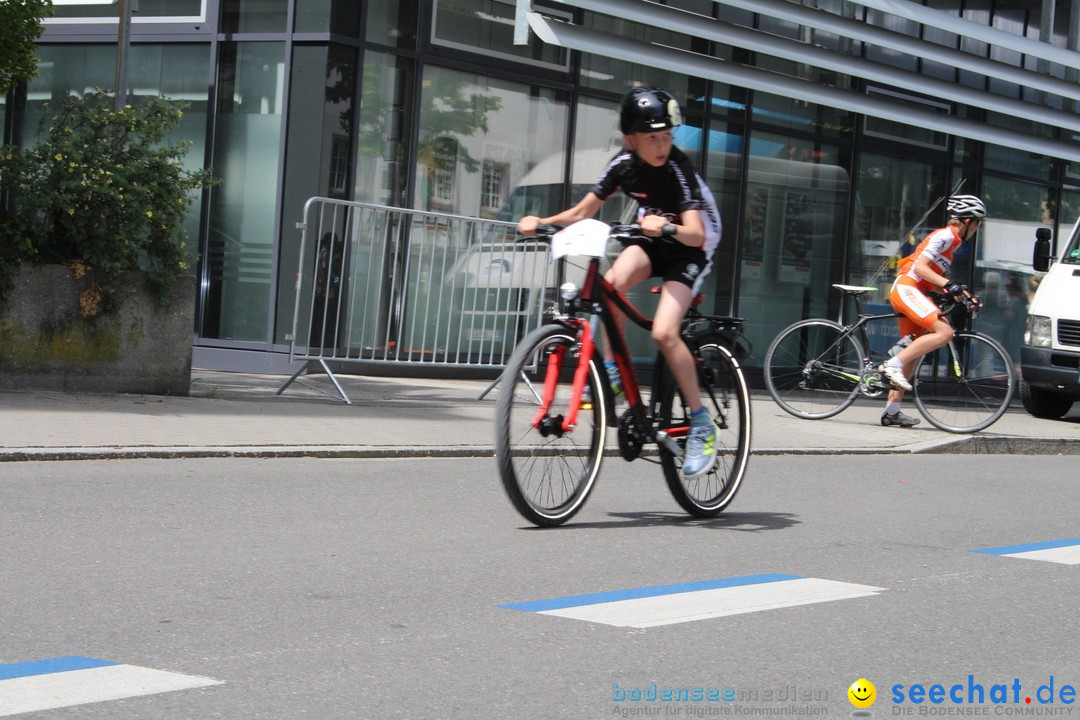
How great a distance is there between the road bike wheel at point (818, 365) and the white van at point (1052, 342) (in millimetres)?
2987

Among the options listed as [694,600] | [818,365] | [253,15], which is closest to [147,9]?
[253,15]

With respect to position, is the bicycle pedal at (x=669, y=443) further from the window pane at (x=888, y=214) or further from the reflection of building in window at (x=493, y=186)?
the window pane at (x=888, y=214)

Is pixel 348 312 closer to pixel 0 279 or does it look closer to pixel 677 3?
pixel 0 279

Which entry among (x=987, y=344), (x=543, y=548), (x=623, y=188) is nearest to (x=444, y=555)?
(x=543, y=548)

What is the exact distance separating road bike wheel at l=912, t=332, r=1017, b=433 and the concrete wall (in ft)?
19.5

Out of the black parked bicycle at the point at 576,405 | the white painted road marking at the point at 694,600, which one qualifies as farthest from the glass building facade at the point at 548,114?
the white painted road marking at the point at 694,600

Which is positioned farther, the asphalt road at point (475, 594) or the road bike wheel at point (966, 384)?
the road bike wheel at point (966, 384)

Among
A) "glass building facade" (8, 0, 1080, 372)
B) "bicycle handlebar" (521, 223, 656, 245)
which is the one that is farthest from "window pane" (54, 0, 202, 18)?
"bicycle handlebar" (521, 223, 656, 245)

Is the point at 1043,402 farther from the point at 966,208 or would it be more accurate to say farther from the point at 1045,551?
the point at 1045,551

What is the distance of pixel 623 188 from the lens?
648 centimetres

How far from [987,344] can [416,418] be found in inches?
194

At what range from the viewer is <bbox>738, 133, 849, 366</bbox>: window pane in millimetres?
17859

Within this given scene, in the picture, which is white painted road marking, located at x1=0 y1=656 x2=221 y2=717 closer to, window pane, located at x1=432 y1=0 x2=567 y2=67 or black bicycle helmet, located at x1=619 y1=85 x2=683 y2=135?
black bicycle helmet, located at x1=619 y1=85 x2=683 y2=135

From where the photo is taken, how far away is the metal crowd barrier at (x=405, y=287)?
436 inches
